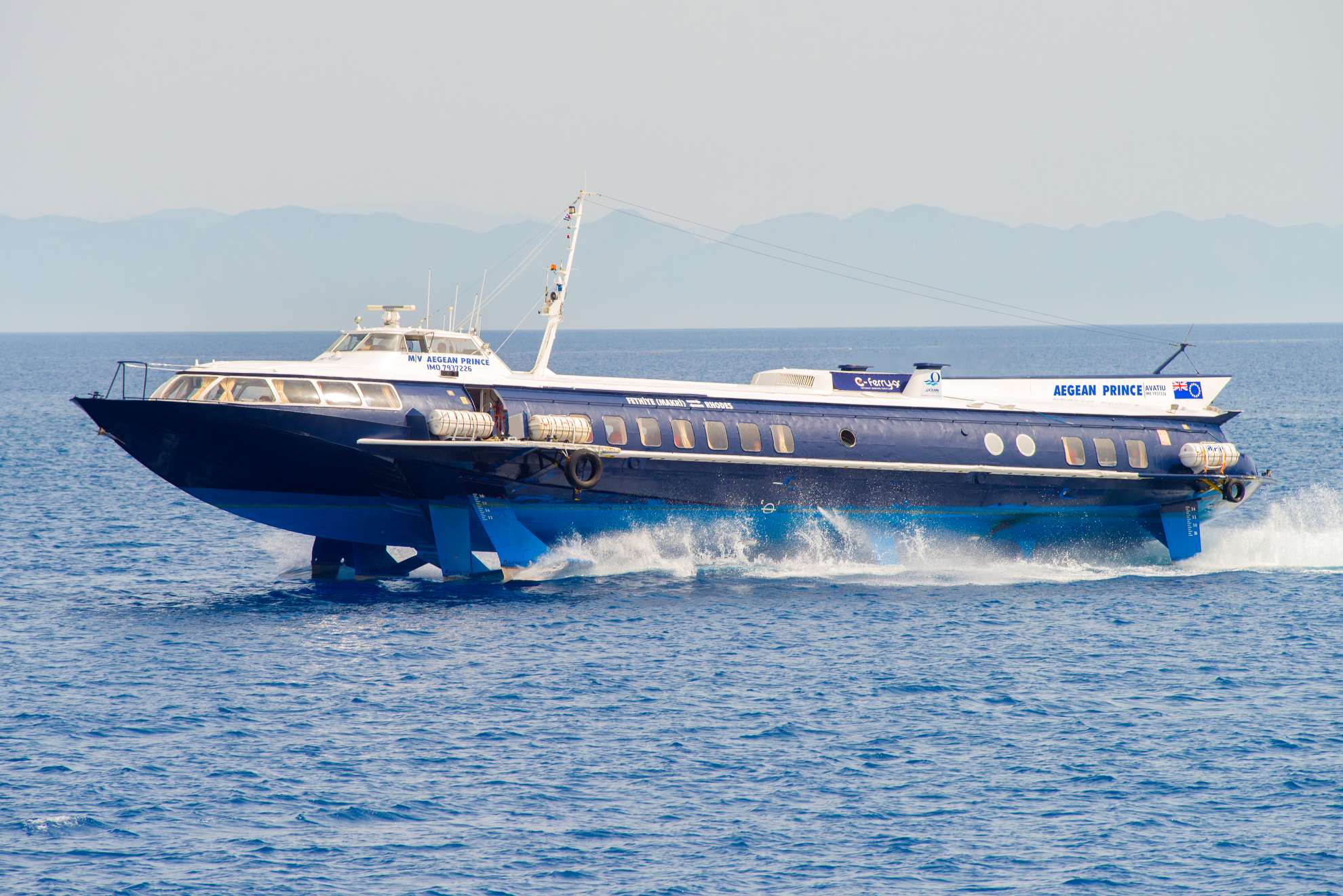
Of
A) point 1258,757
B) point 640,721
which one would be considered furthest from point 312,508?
point 1258,757

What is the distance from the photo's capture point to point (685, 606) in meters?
36.2

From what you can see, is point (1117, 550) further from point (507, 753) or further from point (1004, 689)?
point (507, 753)

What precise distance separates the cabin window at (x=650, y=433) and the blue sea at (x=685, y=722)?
2494mm

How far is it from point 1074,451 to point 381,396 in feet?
61.8

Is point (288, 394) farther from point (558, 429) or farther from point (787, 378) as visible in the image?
point (787, 378)

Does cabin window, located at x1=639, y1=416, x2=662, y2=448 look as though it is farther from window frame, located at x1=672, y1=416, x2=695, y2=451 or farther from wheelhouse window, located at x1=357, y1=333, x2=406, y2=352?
wheelhouse window, located at x1=357, y1=333, x2=406, y2=352

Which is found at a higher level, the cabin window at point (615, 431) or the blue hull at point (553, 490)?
the cabin window at point (615, 431)

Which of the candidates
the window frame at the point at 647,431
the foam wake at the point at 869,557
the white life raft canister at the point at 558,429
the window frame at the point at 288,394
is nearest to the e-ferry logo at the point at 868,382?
the foam wake at the point at 869,557

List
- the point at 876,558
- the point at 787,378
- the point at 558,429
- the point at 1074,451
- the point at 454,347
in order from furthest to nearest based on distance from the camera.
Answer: the point at 787,378 → the point at 1074,451 → the point at 876,558 → the point at 454,347 → the point at 558,429

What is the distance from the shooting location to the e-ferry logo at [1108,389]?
43.1m

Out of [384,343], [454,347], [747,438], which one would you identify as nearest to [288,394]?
[384,343]

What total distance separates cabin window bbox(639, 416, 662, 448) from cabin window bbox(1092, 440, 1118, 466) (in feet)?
41.0

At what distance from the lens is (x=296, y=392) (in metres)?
34.6

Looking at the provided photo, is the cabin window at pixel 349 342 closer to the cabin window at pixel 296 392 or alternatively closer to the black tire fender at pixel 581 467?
the cabin window at pixel 296 392
